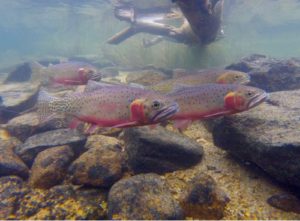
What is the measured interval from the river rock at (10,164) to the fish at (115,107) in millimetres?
1059

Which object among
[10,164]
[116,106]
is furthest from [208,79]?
[10,164]

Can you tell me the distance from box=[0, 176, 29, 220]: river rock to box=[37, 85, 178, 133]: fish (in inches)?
46.1

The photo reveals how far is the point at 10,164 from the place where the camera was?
4.38 m

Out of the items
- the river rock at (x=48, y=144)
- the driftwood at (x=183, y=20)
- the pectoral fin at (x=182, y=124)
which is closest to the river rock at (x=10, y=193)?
the river rock at (x=48, y=144)

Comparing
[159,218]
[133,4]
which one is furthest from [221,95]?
[133,4]

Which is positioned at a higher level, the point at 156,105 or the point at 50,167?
the point at 156,105

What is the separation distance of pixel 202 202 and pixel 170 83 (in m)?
3.37

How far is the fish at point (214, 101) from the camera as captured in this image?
3.76m

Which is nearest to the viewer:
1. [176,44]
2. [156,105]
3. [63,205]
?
[156,105]

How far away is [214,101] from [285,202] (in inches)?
67.4

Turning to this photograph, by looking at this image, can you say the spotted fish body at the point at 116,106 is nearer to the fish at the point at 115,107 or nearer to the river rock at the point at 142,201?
the fish at the point at 115,107

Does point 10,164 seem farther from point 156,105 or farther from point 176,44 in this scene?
point 176,44

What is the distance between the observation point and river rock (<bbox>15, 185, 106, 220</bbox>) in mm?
3471

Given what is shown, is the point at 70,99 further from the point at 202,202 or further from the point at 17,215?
the point at 202,202
